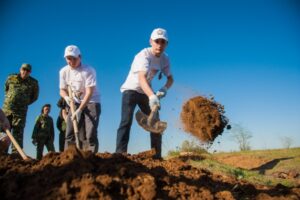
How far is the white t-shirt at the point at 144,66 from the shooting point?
4957 mm

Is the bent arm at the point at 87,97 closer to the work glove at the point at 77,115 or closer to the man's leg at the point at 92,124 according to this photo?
the work glove at the point at 77,115

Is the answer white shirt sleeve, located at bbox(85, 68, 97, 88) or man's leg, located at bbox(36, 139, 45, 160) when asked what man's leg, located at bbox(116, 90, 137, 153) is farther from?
man's leg, located at bbox(36, 139, 45, 160)

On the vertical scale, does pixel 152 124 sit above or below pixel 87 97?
below

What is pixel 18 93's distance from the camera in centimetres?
673

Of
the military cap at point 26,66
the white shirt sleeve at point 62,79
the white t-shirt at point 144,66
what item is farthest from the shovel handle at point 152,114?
the military cap at point 26,66

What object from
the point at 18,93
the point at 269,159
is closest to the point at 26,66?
the point at 18,93

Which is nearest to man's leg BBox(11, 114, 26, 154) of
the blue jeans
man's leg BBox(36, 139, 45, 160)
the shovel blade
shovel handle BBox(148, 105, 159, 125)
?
man's leg BBox(36, 139, 45, 160)

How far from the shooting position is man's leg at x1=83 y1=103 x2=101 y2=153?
5207 mm

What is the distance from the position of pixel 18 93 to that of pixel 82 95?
6.14 ft

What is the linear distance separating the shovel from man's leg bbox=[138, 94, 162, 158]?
0.23 metres

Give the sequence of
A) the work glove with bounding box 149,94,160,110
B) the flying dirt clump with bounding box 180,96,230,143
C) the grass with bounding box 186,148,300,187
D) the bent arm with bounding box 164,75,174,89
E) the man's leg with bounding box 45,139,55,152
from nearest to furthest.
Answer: the work glove with bounding box 149,94,160,110, the bent arm with bounding box 164,75,174,89, the grass with bounding box 186,148,300,187, the man's leg with bounding box 45,139,55,152, the flying dirt clump with bounding box 180,96,230,143

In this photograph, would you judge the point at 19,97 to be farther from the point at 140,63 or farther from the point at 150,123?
the point at 150,123

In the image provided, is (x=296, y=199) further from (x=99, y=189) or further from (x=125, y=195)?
(x=99, y=189)

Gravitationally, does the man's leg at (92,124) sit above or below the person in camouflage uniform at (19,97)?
below
